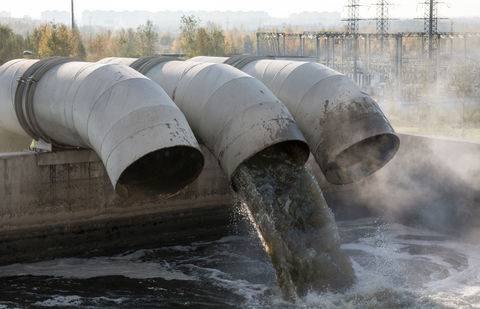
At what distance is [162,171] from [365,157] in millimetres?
4926

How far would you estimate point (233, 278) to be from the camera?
1780 centimetres

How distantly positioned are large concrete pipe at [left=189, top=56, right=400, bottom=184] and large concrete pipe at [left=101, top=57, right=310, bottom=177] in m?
1.03

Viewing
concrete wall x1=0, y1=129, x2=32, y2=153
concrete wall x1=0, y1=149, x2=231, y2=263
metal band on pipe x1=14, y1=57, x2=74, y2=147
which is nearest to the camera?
metal band on pipe x1=14, y1=57, x2=74, y2=147

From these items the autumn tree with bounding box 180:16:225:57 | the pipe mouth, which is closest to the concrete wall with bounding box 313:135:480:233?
the pipe mouth

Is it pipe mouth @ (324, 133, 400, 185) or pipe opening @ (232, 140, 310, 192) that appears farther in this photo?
pipe mouth @ (324, 133, 400, 185)

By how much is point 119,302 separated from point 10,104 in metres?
6.35

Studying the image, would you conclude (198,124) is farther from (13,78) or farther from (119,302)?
(13,78)

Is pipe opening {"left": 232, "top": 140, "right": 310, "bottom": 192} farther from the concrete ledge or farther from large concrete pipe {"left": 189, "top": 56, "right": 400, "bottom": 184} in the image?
the concrete ledge

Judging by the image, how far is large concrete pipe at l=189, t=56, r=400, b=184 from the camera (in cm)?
1742

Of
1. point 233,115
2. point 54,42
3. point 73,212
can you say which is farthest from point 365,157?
point 54,42

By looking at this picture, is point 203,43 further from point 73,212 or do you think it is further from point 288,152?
point 288,152

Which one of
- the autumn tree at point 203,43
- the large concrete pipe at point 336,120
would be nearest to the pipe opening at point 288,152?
the large concrete pipe at point 336,120

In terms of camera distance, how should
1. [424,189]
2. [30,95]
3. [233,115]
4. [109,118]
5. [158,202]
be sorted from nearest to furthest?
[109,118] < [233,115] < [30,95] < [158,202] < [424,189]

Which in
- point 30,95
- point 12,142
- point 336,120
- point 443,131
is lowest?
point 443,131
